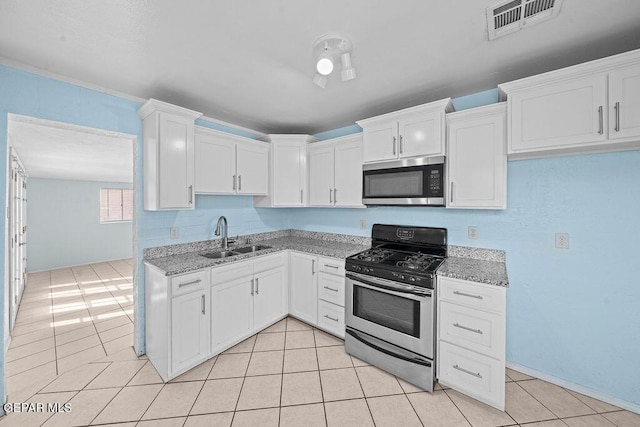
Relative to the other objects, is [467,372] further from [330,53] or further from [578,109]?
[330,53]

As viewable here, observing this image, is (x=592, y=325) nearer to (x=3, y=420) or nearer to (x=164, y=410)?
(x=164, y=410)

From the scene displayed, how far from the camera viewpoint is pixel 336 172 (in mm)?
3178

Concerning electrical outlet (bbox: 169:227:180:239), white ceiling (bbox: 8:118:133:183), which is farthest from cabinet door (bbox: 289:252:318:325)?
white ceiling (bbox: 8:118:133:183)

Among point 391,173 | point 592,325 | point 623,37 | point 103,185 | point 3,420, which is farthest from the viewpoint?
point 103,185

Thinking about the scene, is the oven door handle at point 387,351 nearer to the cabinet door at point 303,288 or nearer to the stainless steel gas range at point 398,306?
the stainless steel gas range at point 398,306

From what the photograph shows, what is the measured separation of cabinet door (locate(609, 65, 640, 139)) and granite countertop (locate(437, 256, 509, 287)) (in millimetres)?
1162

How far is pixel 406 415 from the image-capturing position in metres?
1.83

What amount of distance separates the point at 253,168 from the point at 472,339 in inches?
112

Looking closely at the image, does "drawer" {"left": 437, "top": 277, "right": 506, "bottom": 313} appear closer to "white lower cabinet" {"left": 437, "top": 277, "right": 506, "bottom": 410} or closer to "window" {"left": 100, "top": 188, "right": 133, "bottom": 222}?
"white lower cabinet" {"left": 437, "top": 277, "right": 506, "bottom": 410}

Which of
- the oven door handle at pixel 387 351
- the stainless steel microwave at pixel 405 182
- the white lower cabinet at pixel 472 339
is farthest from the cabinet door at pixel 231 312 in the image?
the white lower cabinet at pixel 472 339

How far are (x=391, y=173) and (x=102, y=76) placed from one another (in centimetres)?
271

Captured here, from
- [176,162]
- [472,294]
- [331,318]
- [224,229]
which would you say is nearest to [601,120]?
[472,294]

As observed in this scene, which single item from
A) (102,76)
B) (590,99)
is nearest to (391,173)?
(590,99)

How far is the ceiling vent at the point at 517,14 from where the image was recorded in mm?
1359
